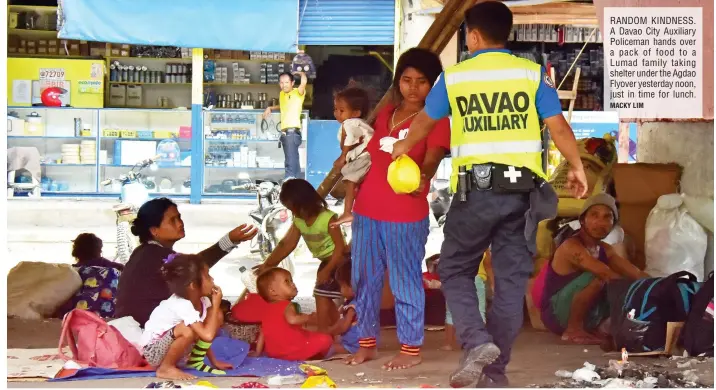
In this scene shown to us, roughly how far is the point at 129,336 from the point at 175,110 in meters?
10.6

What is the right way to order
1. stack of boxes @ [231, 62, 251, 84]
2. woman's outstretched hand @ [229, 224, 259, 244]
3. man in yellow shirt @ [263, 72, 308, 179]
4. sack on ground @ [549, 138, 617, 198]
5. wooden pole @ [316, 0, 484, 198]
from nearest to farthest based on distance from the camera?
woman's outstretched hand @ [229, 224, 259, 244], wooden pole @ [316, 0, 484, 198], sack on ground @ [549, 138, 617, 198], man in yellow shirt @ [263, 72, 308, 179], stack of boxes @ [231, 62, 251, 84]

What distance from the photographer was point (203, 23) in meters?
14.1

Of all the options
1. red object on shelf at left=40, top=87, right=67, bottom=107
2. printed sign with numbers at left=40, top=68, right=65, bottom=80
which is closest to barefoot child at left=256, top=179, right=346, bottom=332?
red object on shelf at left=40, top=87, right=67, bottom=107

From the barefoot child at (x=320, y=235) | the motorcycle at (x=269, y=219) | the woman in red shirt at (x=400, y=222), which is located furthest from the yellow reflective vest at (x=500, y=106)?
the motorcycle at (x=269, y=219)

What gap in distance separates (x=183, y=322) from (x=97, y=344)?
518 mm

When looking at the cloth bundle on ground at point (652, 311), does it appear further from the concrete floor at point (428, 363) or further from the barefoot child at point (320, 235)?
the barefoot child at point (320, 235)

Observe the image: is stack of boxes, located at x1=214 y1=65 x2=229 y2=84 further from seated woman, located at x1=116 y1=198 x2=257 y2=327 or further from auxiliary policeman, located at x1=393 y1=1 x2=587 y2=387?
auxiliary policeman, located at x1=393 y1=1 x2=587 y2=387

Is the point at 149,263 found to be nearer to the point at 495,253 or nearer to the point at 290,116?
the point at 495,253

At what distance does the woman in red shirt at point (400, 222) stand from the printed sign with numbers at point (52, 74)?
1145cm

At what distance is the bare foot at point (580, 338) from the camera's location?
19.7 feet

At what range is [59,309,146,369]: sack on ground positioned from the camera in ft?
16.9

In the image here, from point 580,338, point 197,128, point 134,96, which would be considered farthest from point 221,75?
point 580,338

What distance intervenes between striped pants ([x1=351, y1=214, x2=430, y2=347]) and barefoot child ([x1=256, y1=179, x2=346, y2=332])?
0.49m

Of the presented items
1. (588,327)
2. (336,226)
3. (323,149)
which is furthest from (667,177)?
(323,149)
